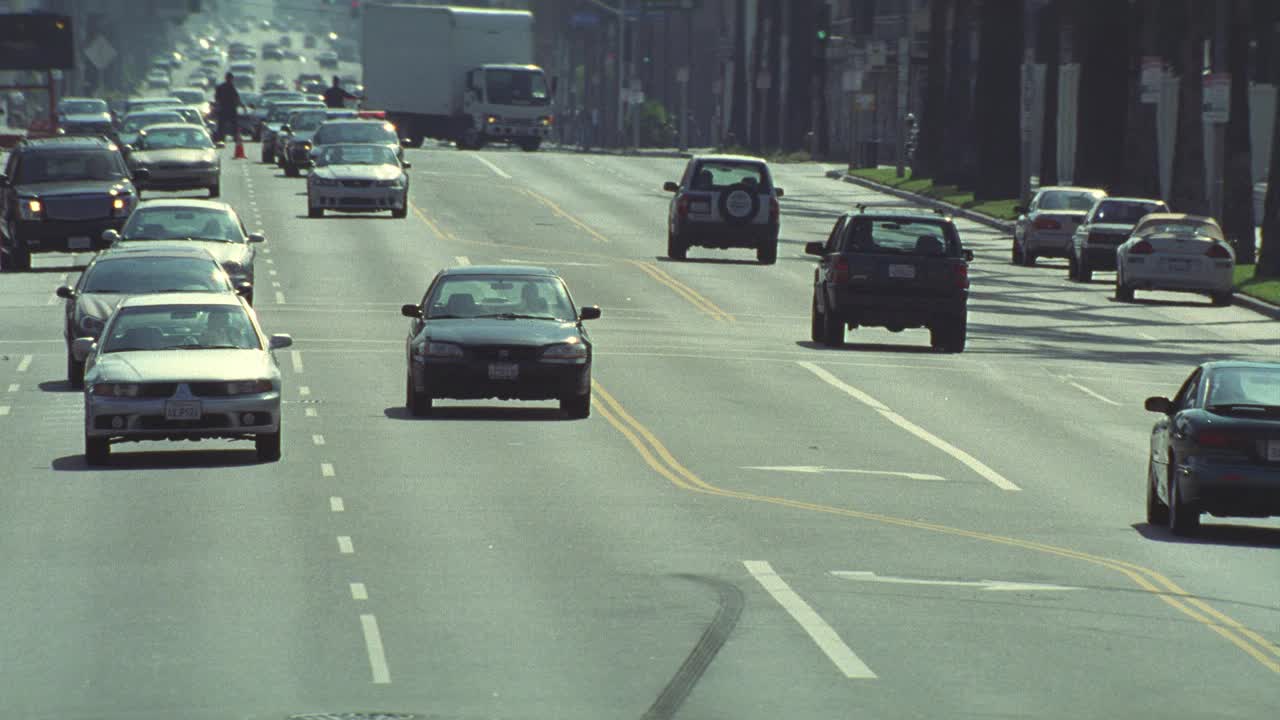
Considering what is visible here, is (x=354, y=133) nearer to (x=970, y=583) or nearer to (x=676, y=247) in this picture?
(x=676, y=247)

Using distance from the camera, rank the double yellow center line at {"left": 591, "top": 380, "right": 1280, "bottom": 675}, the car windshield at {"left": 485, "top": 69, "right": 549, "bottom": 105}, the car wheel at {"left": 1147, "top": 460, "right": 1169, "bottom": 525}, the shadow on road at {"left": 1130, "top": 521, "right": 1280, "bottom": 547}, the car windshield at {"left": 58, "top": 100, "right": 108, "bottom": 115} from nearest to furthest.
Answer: the double yellow center line at {"left": 591, "top": 380, "right": 1280, "bottom": 675}, the shadow on road at {"left": 1130, "top": 521, "right": 1280, "bottom": 547}, the car wheel at {"left": 1147, "top": 460, "right": 1169, "bottom": 525}, the car windshield at {"left": 485, "top": 69, "right": 549, "bottom": 105}, the car windshield at {"left": 58, "top": 100, "right": 108, "bottom": 115}

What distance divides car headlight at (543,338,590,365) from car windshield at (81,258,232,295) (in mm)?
4439

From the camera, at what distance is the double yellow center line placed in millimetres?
15445

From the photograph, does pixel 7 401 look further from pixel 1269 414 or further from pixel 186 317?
pixel 1269 414

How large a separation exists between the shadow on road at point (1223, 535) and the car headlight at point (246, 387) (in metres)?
7.50

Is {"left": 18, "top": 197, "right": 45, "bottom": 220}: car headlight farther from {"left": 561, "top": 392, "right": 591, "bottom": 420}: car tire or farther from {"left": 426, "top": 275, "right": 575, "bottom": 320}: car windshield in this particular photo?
{"left": 561, "top": 392, "right": 591, "bottom": 420}: car tire

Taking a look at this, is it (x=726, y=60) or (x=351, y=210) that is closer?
(x=351, y=210)

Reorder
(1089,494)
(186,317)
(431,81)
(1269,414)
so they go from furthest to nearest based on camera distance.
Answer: (431,81) → (186,317) → (1089,494) → (1269,414)

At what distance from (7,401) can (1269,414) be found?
15374 millimetres

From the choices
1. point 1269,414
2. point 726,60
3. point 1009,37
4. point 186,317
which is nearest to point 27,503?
point 186,317

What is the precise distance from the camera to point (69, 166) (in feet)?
154

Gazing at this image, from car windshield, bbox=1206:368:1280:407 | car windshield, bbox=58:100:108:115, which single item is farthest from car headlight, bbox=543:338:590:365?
car windshield, bbox=58:100:108:115

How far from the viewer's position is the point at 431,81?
88.9m

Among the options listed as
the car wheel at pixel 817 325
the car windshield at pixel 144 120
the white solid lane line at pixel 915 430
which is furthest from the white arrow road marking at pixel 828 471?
the car windshield at pixel 144 120
